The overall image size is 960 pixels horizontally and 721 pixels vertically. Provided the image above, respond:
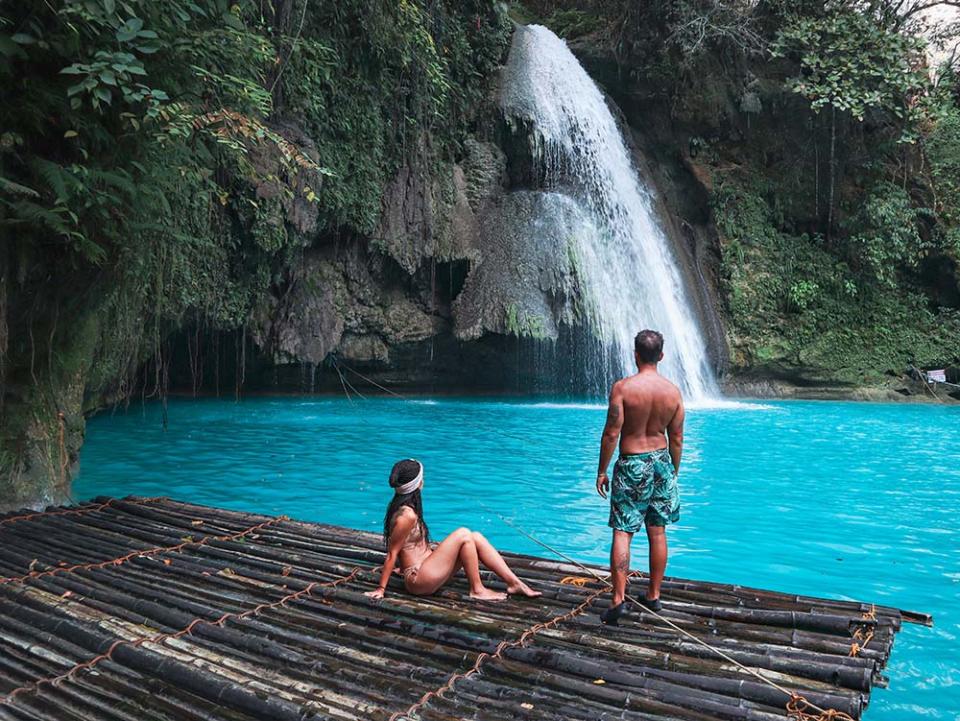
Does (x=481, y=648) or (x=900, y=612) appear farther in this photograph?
(x=900, y=612)

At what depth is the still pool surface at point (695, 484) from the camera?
219 inches

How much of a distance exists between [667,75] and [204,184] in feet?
44.5

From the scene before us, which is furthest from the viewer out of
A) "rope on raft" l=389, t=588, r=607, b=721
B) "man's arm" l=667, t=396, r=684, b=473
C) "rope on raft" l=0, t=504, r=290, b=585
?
"rope on raft" l=0, t=504, r=290, b=585

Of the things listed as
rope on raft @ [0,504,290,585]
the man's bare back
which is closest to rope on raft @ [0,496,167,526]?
rope on raft @ [0,504,290,585]

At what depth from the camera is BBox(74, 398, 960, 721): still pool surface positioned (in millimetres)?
5551

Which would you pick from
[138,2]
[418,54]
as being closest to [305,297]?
[418,54]

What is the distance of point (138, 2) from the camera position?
507 cm

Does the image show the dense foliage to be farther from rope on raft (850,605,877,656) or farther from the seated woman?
rope on raft (850,605,877,656)

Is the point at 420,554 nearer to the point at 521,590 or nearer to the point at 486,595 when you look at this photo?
the point at 486,595

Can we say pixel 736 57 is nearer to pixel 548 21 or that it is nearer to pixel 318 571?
pixel 548 21

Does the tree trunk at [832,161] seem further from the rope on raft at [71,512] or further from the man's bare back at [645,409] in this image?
the rope on raft at [71,512]

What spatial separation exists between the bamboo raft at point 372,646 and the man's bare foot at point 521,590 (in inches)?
1.8

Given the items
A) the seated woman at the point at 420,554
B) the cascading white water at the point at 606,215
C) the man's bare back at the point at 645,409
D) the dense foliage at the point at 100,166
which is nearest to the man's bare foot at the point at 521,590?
the seated woman at the point at 420,554

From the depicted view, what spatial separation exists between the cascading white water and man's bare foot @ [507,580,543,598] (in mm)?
12934
